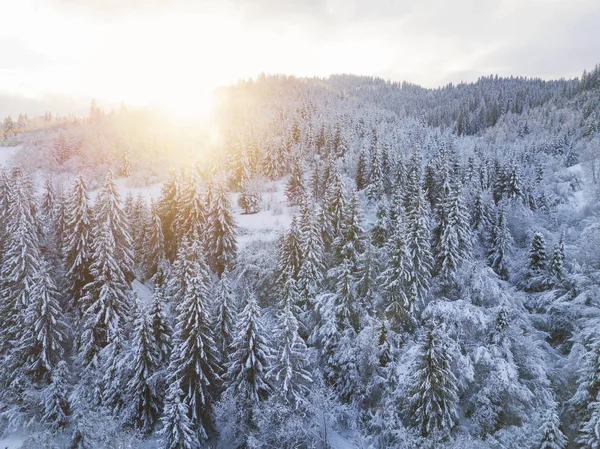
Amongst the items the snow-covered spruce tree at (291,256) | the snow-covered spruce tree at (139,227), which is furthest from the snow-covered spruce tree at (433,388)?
the snow-covered spruce tree at (139,227)

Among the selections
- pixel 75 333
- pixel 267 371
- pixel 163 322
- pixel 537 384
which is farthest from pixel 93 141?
pixel 537 384

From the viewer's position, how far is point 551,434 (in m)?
21.6

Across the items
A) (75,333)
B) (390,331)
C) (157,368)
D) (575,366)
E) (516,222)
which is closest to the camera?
(575,366)

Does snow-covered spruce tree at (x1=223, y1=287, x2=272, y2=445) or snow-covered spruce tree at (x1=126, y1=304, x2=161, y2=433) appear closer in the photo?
snow-covered spruce tree at (x1=223, y1=287, x2=272, y2=445)

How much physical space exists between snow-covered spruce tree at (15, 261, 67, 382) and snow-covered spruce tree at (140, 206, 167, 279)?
14503 millimetres

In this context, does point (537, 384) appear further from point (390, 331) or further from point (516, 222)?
point (516, 222)

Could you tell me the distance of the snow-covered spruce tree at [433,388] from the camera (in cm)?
2322

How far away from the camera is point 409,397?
24969 mm

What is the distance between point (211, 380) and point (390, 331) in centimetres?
1673

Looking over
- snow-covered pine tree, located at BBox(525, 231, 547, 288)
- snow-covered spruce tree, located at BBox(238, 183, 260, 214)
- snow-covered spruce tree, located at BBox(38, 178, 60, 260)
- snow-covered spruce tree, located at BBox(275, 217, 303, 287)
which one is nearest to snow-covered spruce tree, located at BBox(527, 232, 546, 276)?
snow-covered pine tree, located at BBox(525, 231, 547, 288)

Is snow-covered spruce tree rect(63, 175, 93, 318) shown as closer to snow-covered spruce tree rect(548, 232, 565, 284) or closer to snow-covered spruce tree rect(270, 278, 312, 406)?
snow-covered spruce tree rect(270, 278, 312, 406)

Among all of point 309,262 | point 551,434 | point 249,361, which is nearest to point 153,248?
point 309,262

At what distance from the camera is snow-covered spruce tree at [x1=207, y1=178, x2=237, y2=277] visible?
46.9 metres

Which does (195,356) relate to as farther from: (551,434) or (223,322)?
(551,434)
